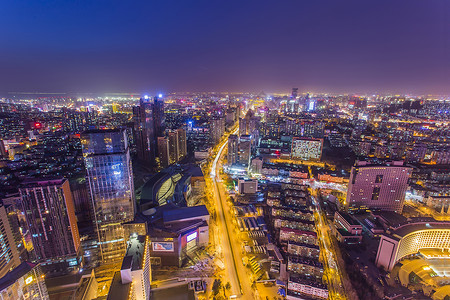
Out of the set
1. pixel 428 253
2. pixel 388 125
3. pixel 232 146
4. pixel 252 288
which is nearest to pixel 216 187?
pixel 232 146

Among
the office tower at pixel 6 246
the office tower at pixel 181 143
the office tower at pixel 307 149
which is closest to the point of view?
the office tower at pixel 6 246

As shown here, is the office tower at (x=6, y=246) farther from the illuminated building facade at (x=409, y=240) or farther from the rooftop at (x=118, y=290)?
the illuminated building facade at (x=409, y=240)

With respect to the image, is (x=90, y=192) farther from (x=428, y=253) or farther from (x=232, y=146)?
(x=428, y=253)

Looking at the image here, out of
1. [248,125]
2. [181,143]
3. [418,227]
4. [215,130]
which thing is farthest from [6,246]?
[248,125]

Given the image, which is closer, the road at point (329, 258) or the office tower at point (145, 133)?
the road at point (329, 258)

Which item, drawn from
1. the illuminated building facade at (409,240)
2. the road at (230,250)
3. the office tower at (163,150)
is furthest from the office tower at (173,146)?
the illuminated building facade at (409,240)

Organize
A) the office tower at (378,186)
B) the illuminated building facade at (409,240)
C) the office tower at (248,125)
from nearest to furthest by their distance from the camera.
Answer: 1. the illuminated building facade at (409,240)
2. the office tower at (378,186)
3. the office tower at (248,125)

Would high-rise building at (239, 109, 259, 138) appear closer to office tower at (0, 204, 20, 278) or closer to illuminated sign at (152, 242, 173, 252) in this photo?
illuminated sign at (152, 242, 173, 252)
